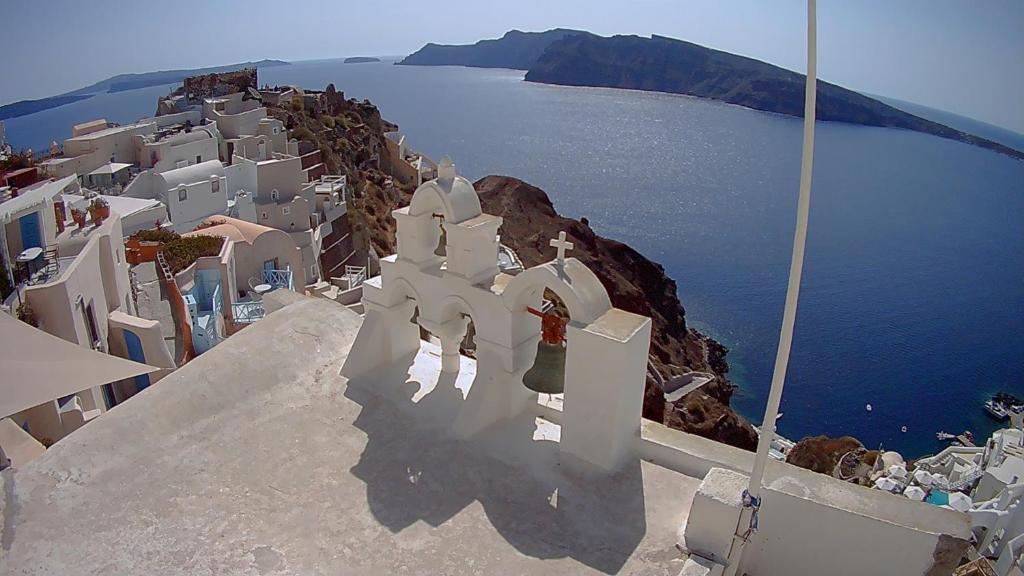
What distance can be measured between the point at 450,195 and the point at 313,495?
9.80ft

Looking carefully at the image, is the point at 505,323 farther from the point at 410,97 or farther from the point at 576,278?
the point at 410,97

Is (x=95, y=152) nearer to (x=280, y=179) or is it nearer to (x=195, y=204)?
(x=280, y=179)

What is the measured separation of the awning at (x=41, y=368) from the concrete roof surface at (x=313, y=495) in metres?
1.23

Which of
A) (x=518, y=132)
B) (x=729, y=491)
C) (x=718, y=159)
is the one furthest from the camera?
(x=518, y=132)

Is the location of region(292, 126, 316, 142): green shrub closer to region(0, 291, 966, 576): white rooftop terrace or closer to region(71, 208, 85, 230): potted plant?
region(71, 208, 85, 230): potted plant

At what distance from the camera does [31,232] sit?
12266mm

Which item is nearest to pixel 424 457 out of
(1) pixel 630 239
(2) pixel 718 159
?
(1) pixel 630 239

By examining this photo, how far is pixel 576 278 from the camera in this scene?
580cm

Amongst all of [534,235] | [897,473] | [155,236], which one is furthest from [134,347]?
[534,235]

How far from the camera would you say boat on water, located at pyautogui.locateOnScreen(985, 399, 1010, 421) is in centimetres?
4141

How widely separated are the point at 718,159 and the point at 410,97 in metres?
96.0

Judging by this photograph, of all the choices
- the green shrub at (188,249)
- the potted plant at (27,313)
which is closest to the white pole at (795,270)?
the potted plant at (27,313)

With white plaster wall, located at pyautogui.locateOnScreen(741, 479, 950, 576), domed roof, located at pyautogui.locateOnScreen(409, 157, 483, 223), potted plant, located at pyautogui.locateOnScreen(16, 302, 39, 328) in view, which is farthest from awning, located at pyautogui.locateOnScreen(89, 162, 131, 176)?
white plaster wall, located at pyautogui.locateOnScreen(741, 479, 950, 576)

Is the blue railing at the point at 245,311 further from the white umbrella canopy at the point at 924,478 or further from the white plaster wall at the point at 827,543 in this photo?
the white umbrella canopy at the point at 924,478
